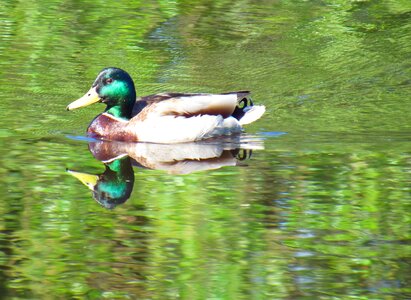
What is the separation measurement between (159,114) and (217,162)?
126cm

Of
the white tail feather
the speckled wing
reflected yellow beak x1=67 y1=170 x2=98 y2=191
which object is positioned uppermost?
the speckled wing

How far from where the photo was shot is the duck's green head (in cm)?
1109

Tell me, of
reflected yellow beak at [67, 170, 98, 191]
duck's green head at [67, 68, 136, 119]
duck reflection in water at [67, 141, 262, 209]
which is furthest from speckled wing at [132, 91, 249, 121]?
reflected yellow beak at [67, 170, 98, 191]

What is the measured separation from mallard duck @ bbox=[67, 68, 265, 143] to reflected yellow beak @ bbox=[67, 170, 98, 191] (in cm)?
173

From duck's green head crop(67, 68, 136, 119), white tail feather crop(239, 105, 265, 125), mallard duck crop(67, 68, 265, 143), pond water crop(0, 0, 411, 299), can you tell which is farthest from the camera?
white tail feather crop(239, 105, 265, 125)

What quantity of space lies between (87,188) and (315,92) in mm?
4445

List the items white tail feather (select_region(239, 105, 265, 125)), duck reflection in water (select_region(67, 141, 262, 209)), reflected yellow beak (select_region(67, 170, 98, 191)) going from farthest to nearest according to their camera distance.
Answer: white tail feather (select_region(239, 105, 265, 125)), reflected yellow beak (select_region(67, 170, 98, 191)), duck reflection in water (select_region(67, 141, 262, 209))

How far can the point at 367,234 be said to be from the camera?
750 centimetres

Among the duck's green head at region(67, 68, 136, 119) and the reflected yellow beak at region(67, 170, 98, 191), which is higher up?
the duck's green head at region(67, 68, 136, 119)

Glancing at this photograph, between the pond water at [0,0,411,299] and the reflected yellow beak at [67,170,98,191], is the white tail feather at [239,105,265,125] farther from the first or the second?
the reflected yellow beak at [67,170,98,191]

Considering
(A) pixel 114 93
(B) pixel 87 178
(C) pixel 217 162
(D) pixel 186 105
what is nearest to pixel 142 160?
(C) pixel 217 162

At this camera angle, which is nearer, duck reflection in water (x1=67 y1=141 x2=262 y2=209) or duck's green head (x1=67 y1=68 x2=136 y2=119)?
duck reflection in water (x1=67 y1=141 x2=262 y2=209)

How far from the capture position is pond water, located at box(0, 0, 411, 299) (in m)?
6.73

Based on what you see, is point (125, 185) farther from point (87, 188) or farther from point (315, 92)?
point (315, 92)
